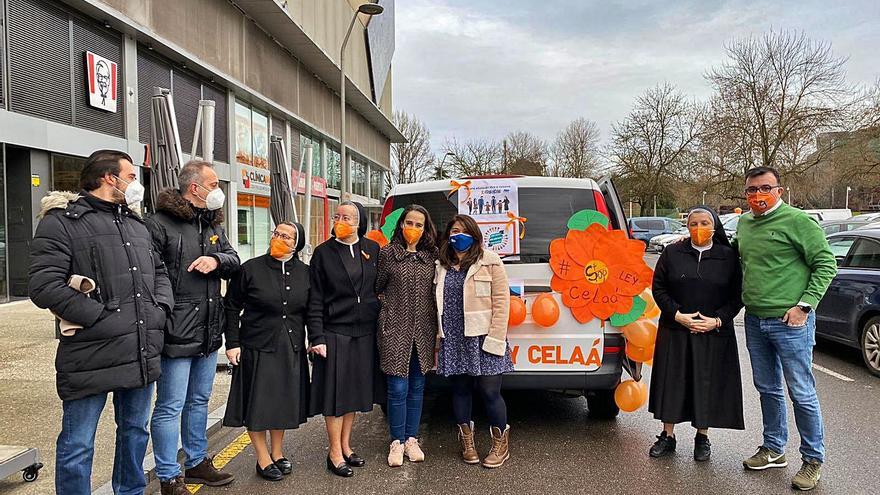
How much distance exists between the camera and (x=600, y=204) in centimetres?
462

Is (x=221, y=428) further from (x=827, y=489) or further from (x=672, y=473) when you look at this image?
(x=827, y=489)

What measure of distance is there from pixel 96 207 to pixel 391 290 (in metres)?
1.82

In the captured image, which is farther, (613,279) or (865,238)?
(865,238)

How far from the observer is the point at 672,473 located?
4.08 m

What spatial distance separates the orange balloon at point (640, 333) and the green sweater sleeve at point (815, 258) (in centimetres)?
97

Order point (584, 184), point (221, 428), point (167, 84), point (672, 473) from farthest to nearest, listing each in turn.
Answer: point (167, 84)
point (221, 428)
point (584, 184)
point (672, 473)

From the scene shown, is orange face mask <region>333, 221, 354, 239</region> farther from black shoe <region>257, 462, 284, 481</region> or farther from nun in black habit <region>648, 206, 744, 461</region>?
nun in black habit <region>648, 206, 744, 461</region>

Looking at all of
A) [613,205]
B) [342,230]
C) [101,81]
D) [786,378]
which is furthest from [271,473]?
[101,81]

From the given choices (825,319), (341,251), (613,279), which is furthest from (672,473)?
(825,319)

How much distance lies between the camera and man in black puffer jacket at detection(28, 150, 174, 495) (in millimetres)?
2881

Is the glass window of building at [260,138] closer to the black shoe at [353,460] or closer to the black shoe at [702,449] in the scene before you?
the black shoe at [353,460]

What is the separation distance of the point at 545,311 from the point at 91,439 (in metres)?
2.75

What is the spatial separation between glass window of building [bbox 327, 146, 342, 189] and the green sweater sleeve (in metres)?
29.8

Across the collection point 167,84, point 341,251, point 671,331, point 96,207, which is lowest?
point 671,331
